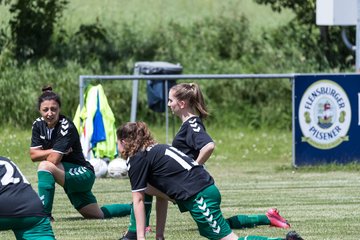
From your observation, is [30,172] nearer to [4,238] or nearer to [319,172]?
[319,172]

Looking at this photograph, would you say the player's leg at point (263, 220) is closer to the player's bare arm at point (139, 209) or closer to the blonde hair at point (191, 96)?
the blonde hair at point (191, 96)

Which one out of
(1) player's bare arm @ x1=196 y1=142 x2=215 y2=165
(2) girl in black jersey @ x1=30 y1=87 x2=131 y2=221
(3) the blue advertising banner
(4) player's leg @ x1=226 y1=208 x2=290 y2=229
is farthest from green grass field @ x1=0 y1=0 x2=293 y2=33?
(1) player's bare arm @ x1=196 y1=142 x2=215 y2=165

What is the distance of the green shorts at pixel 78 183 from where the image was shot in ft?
37.8

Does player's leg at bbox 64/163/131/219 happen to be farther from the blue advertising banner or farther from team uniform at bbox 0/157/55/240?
the blue advertising banner

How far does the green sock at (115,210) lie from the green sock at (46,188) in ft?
2.66

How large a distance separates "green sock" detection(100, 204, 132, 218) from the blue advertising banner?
538 cm

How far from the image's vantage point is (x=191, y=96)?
9961mm

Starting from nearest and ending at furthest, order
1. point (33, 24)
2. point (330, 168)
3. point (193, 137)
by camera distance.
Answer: point (193, 137)
point (330, 168)
point (33, 24)

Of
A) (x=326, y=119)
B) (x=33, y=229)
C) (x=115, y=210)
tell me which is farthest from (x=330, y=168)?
(x=33, y=229)

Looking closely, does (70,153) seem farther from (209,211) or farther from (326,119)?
(326,119)

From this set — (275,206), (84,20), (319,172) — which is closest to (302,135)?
(319,172)

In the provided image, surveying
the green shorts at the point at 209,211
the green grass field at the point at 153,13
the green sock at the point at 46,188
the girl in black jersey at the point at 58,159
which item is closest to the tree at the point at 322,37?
the green grass field at the point at 153,13

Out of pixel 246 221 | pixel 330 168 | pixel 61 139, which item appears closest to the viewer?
pixel 246 221

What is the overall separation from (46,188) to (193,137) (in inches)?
75.3
